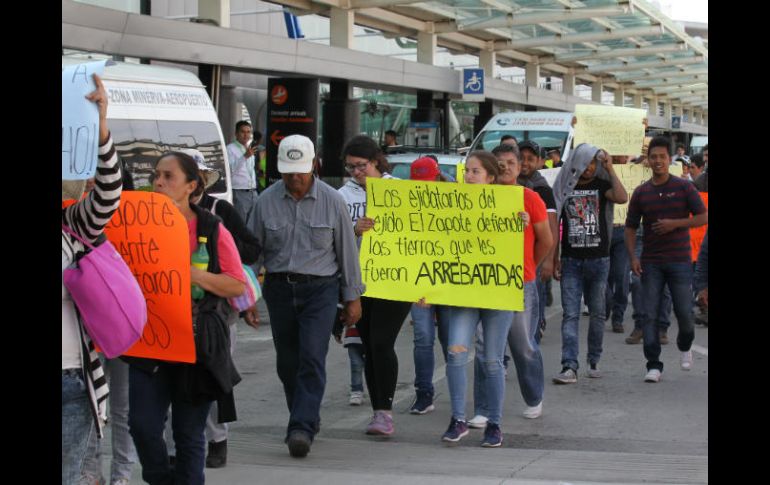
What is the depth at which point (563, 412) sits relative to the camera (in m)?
8.55

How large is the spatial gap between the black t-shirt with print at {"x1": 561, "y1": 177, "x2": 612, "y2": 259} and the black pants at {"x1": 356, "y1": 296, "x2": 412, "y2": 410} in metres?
2.39

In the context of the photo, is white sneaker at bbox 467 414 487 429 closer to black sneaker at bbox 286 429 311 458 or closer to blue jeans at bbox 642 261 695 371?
black sneaker at bbox 286 429 311 458

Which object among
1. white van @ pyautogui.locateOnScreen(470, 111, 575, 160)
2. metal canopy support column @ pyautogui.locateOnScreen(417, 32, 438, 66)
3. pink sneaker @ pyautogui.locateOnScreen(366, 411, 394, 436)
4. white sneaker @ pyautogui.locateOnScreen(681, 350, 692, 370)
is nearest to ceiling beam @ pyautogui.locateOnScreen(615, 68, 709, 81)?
metal canopy support column @ pyautogui.locateOnScreen(417, 32, 438, 66)

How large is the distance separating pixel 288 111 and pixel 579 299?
1046 cm

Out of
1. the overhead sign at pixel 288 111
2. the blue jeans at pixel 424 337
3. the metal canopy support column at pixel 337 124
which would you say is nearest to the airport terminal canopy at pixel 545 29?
the metal canopy support column at pixel 337 124

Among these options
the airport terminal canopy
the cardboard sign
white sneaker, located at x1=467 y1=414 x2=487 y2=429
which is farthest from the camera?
the airport terminal canopy

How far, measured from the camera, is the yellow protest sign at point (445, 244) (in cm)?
765

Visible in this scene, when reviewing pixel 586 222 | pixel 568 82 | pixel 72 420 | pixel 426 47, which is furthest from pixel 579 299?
pixel 568 82

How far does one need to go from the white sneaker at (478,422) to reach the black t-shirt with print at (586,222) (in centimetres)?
229

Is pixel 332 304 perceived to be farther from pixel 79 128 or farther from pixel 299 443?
pixel 79 128

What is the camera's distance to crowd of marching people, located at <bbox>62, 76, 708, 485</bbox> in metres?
5.10
